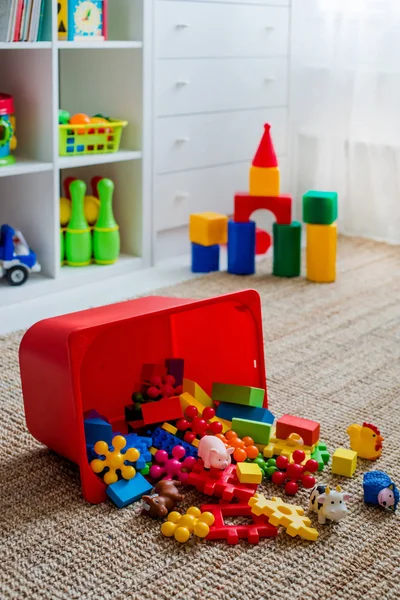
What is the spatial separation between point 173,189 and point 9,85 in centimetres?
56

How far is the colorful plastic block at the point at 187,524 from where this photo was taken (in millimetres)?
1095

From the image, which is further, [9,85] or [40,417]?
[9,85]

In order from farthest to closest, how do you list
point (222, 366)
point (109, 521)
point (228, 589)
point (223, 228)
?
point (223, 228) < point (222, 366) < point (109, 521) < point (228, 589)

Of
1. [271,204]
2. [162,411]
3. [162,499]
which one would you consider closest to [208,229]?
[271,204]

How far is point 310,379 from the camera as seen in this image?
165 cm

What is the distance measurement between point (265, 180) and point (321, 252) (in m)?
0.25

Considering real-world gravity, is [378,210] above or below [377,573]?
above

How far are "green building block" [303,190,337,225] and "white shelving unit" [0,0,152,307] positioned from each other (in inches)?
18.4

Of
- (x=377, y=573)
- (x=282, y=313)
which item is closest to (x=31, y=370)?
(x=377, y=573)

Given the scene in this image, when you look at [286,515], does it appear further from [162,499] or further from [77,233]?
[77,233]

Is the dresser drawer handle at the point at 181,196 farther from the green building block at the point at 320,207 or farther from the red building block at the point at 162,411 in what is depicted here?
the red building block at the point at 162,411

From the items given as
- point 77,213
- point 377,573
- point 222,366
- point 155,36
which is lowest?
point 377,573

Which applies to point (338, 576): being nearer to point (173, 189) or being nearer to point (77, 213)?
point (77, 213)

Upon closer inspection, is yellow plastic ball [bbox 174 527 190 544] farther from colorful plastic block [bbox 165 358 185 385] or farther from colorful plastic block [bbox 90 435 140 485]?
colorful plastic block [bbox 165 358 185 385]
